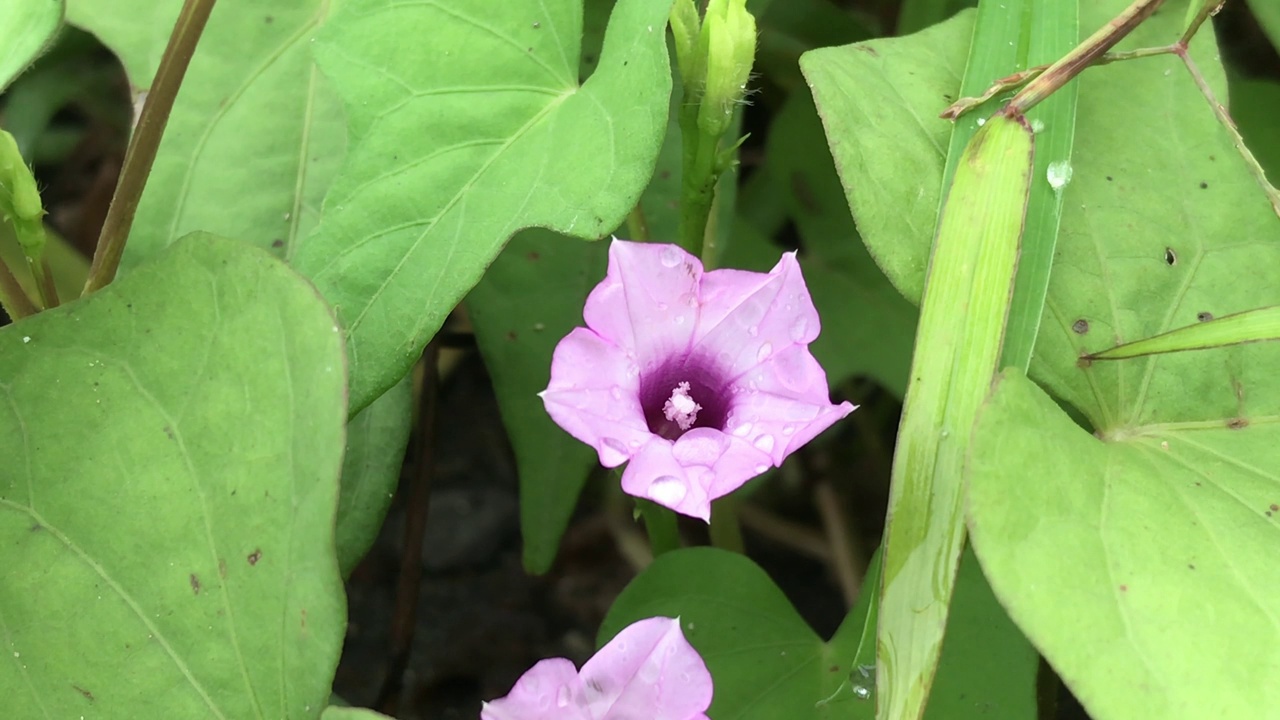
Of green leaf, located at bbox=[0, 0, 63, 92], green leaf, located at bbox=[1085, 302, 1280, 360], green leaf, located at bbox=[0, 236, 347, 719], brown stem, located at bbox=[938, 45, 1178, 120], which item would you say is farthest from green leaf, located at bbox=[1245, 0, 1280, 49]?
green leaf, located at bbox=[0, 0, 63, 92]

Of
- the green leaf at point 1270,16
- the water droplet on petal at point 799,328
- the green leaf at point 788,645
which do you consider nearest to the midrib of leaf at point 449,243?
the water droplet on petal at point 799,328

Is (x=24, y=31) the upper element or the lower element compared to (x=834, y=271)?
upper

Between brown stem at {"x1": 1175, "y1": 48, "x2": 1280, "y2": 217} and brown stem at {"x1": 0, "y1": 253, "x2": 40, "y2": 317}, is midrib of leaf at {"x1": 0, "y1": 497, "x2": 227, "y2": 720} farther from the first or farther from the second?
brown stem at {"x1": 1175, "y1": 48, "x2": 1280, "y2": 217}

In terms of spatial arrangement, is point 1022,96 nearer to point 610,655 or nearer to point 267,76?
point 610,655

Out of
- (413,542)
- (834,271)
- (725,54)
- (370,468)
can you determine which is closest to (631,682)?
(370,468)

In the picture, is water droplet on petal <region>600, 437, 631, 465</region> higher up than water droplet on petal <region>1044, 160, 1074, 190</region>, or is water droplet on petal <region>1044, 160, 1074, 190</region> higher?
water droplet on petal <region>1044, 160, 1074, 190</region>

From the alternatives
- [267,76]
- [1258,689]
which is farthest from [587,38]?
[1258,689]

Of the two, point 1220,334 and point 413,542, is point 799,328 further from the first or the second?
point 413,542
